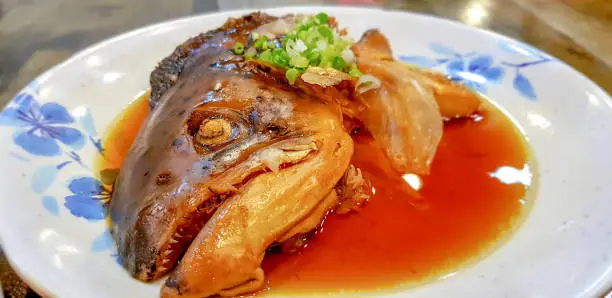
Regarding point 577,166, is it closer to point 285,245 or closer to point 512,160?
point 512,160

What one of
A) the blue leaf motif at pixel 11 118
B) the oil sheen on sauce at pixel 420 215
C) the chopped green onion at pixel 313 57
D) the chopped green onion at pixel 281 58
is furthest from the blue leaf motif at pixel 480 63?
the blue leaf motif at pixel 11 118

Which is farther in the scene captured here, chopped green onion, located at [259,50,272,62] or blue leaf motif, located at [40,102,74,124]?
blue leaf motif, located at [40,102,74,124]

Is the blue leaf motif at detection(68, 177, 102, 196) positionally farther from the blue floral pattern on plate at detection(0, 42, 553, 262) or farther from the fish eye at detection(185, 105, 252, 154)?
the fish eye at detection(185, 105, 252, 154)

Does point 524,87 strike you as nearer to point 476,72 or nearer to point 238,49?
point 476,72

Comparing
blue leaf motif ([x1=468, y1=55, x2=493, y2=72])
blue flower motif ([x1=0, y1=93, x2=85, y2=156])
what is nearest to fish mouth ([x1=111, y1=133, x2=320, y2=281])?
blue flower motif ([x1=0, y1=93, x2=85, y2=156])

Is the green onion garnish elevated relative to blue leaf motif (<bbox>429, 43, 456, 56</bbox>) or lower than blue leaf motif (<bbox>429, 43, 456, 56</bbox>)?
elevated

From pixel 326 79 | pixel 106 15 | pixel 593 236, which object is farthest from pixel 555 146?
pixel 106 15
